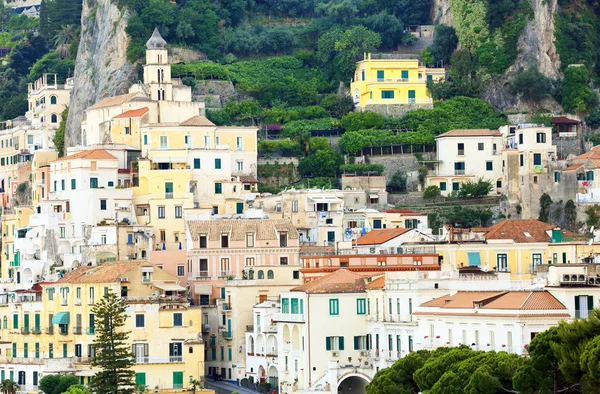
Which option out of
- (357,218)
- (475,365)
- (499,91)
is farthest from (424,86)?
(475,365)

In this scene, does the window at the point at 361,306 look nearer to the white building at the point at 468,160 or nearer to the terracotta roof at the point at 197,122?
the terracotta roof at the point at 197,122

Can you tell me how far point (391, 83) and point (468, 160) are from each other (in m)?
11.8

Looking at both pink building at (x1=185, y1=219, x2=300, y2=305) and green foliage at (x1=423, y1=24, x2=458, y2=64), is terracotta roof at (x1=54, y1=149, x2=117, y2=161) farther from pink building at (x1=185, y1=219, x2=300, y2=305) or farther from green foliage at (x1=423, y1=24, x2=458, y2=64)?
green foliage at (x1=423, y1=24, x2=458, y2=64)

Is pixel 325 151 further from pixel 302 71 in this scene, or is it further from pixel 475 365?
pixel 475 365

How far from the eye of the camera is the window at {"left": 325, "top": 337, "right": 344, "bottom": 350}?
319 feet

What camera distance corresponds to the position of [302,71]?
149250 mm

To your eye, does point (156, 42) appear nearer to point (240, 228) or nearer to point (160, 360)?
point (240, 228)

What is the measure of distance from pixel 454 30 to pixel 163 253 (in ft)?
130

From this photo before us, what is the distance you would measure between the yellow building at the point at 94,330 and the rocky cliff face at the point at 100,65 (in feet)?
110

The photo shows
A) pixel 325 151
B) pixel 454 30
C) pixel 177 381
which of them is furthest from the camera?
pixel 454 30

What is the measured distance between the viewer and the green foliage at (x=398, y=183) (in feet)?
439

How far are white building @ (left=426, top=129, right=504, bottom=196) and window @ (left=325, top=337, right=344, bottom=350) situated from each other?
36300 millimetres

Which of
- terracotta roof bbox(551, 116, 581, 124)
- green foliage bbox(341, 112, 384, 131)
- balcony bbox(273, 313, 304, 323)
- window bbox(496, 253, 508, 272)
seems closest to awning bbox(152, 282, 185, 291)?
balcony bbox(273, 313, 304, 323)

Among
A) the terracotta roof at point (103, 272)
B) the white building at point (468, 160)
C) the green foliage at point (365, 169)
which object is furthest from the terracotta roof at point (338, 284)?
the green foliage at point (365, 169)
